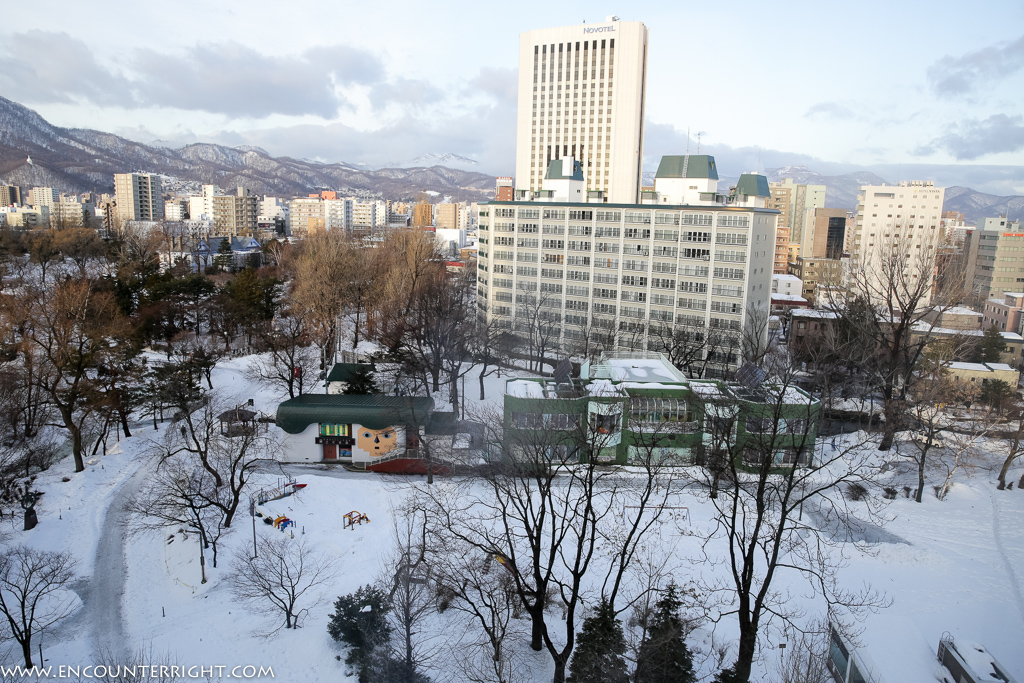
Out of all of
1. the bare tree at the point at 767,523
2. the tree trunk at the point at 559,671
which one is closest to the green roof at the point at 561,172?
the bare tree at the point at 767,523

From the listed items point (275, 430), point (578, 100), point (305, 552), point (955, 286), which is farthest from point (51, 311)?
point (578, 100)

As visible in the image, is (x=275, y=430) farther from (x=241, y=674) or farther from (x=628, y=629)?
(x=628, y=629)

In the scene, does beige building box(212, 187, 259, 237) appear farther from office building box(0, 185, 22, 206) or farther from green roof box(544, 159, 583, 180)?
green roof box(544, 159, 583, 180)

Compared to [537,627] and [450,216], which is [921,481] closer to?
[537,627]

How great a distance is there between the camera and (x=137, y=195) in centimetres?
10781

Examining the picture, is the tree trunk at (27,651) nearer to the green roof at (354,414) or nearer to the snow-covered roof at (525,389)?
the green roof at (354,414)

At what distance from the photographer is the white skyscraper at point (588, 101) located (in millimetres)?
57469

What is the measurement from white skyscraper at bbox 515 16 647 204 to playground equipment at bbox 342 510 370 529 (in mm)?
46590

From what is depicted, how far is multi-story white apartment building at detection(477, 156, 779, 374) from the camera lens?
31.5 meters

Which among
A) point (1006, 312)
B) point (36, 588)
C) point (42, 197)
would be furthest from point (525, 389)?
point (42, 197)

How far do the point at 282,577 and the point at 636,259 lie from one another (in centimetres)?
2627

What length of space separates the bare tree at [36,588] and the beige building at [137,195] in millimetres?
107041

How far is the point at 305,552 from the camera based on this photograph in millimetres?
14180

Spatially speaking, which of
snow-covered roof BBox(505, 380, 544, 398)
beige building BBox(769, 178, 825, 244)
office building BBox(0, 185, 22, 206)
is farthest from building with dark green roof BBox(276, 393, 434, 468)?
office building BBox(0, 185, 22, 206)
